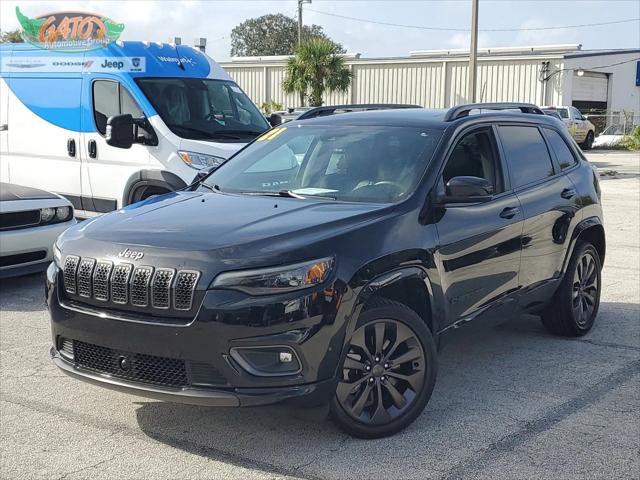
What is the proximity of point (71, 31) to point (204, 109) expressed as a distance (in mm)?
2423

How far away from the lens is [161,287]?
4078mm

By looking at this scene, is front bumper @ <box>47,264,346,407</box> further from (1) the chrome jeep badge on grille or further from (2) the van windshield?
(2) the van windshield

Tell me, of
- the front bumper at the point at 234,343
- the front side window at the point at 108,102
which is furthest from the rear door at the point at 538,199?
the front side window at the point at 108,102

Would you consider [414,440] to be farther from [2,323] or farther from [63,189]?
[63,189]

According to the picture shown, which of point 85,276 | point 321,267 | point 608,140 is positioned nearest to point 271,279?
point 321,267

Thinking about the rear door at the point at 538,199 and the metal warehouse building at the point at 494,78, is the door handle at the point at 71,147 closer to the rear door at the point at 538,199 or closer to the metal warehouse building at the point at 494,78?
the rear door at the point at 538,199

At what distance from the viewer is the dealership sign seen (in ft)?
35.2

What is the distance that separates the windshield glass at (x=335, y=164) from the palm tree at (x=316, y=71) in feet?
102

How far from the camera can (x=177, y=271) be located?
4066mm

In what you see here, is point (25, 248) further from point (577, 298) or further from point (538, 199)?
point (577, 298)

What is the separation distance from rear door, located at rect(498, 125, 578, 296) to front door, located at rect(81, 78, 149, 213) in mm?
5150

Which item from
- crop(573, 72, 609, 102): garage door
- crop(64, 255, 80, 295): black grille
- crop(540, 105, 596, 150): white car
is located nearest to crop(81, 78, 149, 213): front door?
crop(64, 255, 80, 295): black grille

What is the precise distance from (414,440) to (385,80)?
42533mm

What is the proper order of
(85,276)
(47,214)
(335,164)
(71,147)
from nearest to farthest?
(85,276), (335,164), (47,214), (71,147)
